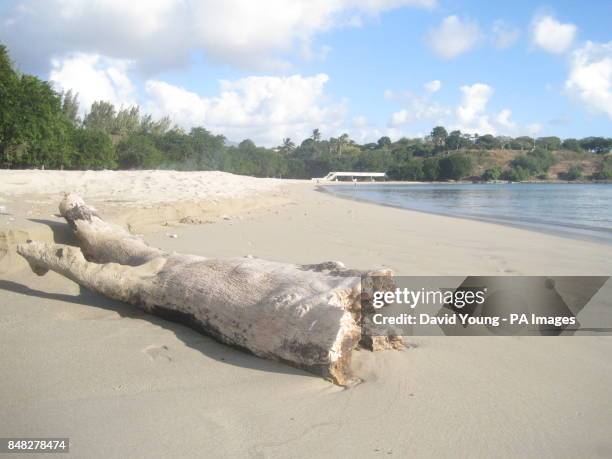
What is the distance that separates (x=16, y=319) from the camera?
127 inches

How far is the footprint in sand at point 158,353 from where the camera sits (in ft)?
8.77

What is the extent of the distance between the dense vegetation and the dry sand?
24.5 metres

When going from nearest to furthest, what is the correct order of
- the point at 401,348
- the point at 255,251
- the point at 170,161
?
the point at 401,348 < the point at 255,251 < the point at 170,161

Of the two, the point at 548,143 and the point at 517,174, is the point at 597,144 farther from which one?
the point at 517,174

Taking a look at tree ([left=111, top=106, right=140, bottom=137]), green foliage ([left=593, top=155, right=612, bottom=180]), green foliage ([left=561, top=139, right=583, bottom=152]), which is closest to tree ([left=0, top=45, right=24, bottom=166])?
tree ([left=111, top=106, right=140, bottom=137])

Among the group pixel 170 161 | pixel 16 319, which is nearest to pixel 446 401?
pixel 16 319

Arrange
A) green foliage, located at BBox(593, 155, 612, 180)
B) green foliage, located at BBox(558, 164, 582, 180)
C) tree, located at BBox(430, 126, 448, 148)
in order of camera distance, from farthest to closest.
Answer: tree, located at BBox(430, 126, 448, 148) → green foliage, located at BBox(558, 164, 582, 180) → green foliage, located at BBox(593, 155, 612, 180)

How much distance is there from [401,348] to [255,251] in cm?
330

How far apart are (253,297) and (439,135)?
6343 inches

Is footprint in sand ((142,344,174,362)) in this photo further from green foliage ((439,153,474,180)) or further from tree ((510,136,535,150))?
tree ((510,136,535,150))

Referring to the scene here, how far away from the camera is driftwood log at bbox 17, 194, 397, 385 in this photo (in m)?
2.48

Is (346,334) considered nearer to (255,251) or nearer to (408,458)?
(408,458)

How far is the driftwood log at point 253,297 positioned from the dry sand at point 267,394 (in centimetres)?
12

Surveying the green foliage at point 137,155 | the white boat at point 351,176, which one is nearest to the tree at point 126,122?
the green foliage at point 137,155
